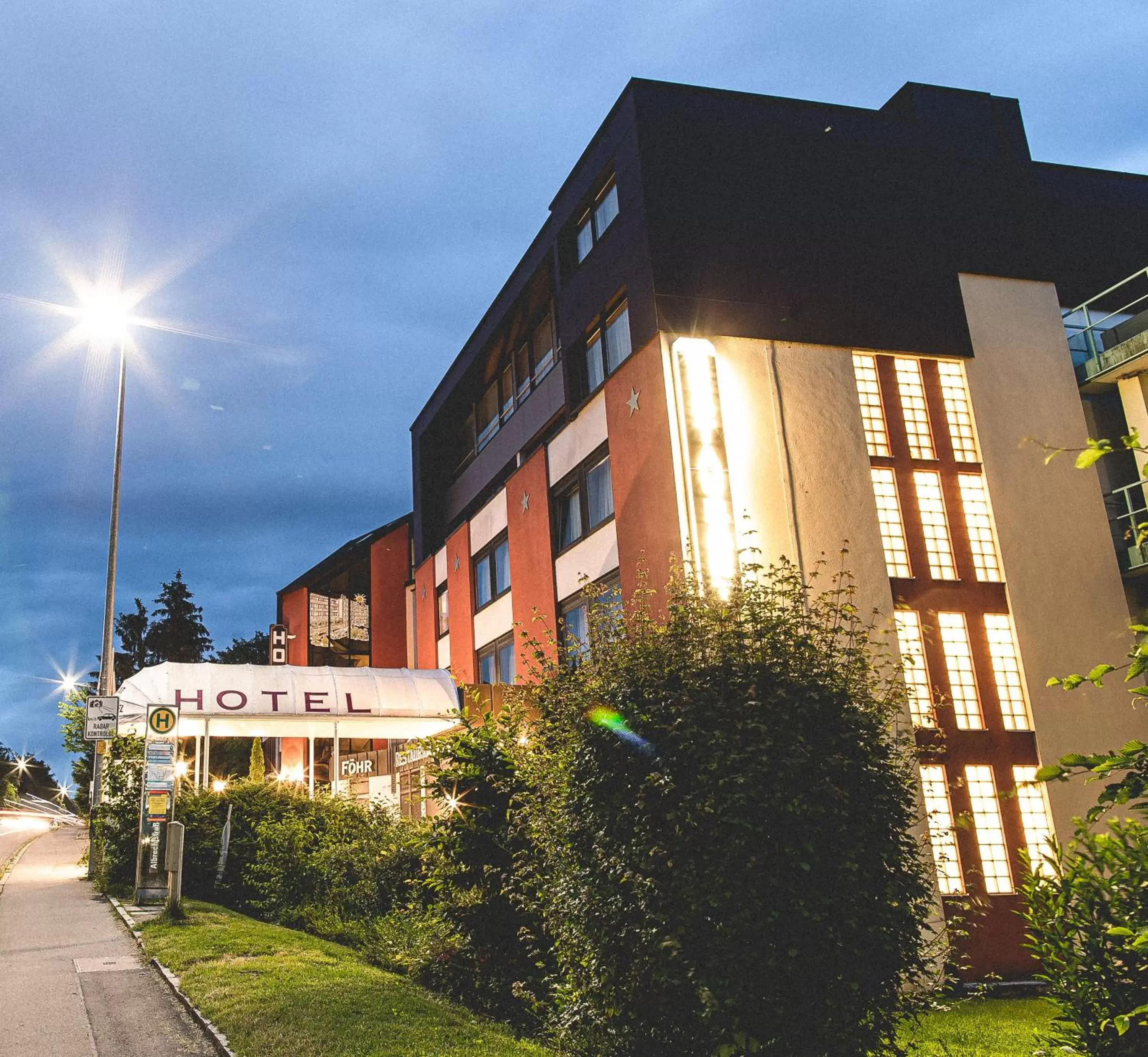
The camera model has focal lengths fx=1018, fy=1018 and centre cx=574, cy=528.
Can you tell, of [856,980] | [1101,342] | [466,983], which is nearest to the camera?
[856,980]

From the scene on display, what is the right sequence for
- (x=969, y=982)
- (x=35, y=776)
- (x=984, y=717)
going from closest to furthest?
1. (x=969, y=982)
2. (x=984, y=717)
3. (x=35, y=776)

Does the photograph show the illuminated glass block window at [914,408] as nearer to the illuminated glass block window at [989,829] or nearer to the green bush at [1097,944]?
the illuminated glass block window at [989,829]

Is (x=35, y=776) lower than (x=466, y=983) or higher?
higher

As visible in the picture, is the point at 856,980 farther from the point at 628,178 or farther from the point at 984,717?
the point at 628,178

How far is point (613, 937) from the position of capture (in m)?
6.63

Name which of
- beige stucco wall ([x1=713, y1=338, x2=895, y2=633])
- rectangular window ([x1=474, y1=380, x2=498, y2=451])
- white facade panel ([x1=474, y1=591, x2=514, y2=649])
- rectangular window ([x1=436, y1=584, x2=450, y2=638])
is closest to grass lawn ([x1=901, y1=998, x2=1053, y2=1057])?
beige stucco wall ([x1=713, y1=338, x2=895, y2=633])

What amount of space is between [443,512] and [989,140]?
17064 millimetres

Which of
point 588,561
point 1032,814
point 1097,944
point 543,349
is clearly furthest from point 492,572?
point 1097,944

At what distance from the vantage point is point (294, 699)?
26.3 m

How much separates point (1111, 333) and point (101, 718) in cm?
2030

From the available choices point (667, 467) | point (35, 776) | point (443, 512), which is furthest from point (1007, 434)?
point (35, 776)

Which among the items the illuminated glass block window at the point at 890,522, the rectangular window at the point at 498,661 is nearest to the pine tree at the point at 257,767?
the rectangular window at the point at 498,661

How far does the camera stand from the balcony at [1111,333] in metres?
16.8

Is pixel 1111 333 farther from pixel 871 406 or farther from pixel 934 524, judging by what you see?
pixel 934 524
